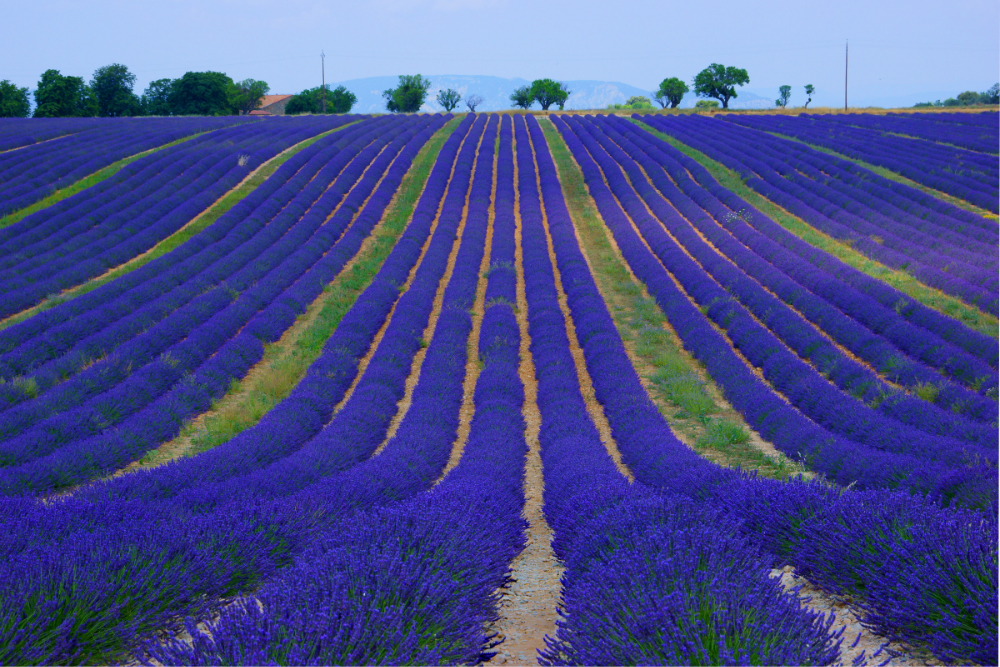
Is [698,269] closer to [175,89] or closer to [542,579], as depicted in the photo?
[542,579]

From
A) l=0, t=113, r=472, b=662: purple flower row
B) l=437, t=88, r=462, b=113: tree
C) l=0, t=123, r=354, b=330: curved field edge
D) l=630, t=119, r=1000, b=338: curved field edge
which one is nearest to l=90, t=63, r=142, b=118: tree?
l=437, t=88, r=462, b=113: tree

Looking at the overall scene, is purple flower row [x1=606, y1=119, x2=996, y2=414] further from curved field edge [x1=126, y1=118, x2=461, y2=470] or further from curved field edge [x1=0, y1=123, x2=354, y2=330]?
curved field edge [x1=0, y1=123, x2=354, y2=330]

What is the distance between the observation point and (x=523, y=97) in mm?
66625

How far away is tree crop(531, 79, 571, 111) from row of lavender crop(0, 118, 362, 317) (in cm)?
3867

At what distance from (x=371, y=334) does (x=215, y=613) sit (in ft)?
33.0

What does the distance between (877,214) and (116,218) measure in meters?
21.5

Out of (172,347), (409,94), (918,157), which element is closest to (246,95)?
(409,94)

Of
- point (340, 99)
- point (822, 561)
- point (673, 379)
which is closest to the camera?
point (822, 561)

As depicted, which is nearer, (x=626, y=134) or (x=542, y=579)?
(x=542, y=579)

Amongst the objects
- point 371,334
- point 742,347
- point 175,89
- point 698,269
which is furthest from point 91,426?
point 175,89

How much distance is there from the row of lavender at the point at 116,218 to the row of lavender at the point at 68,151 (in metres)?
1.40

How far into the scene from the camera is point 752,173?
1016 inches

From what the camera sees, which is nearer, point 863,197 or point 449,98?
point 863,197

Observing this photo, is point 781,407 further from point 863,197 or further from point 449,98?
point 449,98
